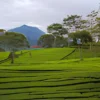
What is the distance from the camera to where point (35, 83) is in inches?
138

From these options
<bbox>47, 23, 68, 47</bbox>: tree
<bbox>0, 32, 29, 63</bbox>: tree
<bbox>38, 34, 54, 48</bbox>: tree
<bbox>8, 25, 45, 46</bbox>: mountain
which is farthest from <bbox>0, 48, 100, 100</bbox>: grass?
<bbox>47, 23, 68, 47</bbox>: tree

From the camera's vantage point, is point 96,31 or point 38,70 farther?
point 96,31

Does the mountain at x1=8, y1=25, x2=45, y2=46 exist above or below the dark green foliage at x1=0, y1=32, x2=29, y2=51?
above

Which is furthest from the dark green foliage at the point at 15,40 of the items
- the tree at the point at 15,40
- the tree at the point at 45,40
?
the tree at the point at 45,40

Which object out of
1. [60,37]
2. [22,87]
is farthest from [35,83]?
[60,37]

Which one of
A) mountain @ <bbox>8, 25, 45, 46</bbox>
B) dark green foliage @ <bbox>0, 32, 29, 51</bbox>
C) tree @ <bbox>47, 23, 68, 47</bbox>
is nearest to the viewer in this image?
dark green foliage @ <bbox>0, 32, 29, 51</bbox>

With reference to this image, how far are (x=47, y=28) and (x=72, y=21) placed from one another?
10.1 ft

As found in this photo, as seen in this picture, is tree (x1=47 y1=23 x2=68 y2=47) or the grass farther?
tree (x1=47 y1=23 x2=68 y2=47)

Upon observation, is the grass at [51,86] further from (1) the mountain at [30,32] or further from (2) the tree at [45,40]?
(1) the mountain at [30,32]

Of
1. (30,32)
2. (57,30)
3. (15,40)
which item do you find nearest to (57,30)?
(57,30)

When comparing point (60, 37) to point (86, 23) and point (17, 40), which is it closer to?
point (86, 23)

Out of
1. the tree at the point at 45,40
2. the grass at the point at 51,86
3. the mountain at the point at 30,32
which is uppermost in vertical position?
the mountain at the point at 30,32

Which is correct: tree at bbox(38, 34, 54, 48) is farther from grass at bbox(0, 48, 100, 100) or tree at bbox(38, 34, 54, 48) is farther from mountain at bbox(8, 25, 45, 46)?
grass at bbox(0, 48, 100, 100)

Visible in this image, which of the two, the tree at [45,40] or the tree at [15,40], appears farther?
the tree at [45,40]
